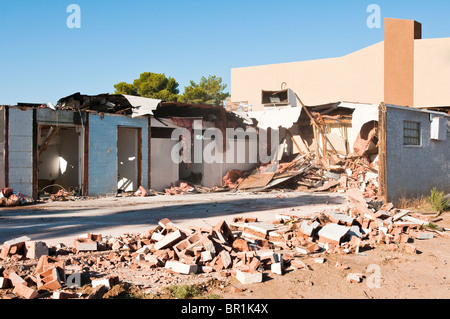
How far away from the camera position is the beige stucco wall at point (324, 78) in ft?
91.4

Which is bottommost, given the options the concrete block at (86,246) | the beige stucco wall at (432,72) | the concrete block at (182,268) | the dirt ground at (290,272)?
the dirt ground at (290,272)

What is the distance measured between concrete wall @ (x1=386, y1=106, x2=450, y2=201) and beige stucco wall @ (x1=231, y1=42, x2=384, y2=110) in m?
13.9

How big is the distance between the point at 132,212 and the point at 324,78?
23.2 meters

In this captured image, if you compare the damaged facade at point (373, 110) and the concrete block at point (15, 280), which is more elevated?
the damaged facade at point (373, 110)

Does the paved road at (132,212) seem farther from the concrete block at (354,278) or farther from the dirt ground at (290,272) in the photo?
the concrete block at (354,278)

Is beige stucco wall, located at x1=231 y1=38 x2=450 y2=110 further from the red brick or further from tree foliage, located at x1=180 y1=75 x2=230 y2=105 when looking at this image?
the red brick

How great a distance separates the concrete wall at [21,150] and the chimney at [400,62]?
22.1 m

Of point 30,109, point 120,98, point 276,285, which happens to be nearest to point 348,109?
point 120,98

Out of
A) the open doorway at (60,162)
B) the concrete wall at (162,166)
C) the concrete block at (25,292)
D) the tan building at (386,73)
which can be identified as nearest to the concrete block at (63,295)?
the concrete block at (25,292)

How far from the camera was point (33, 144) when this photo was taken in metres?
13.6

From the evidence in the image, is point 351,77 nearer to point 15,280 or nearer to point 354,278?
point 354,278

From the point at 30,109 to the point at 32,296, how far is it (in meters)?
10.8

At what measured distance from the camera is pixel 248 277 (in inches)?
194

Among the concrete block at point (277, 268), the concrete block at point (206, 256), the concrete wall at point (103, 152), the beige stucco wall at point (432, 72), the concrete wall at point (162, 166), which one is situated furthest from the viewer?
the beige stucco wall at point (432, 72)
